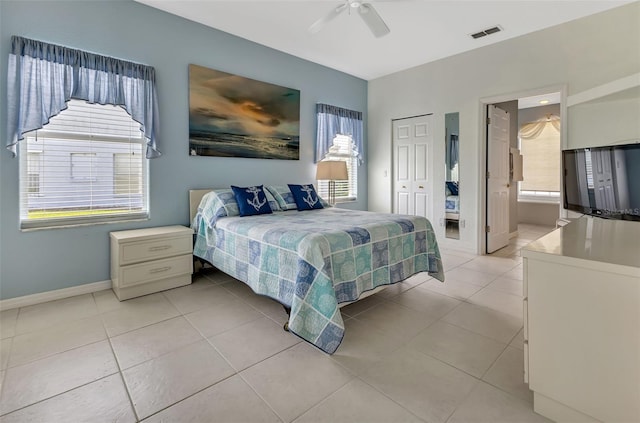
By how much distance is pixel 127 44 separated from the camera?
3125mm

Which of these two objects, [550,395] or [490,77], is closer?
[550,395]

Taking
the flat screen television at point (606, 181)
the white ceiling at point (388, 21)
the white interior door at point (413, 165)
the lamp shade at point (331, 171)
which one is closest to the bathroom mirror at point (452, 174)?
the white interior door at point (413, 165)

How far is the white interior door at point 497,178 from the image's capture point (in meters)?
4.59

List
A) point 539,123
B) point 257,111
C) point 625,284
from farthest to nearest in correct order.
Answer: point 539,123
point 257,111
point 625,284

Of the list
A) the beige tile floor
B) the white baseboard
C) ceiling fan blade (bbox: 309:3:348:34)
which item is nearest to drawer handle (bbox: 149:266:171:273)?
the beige tile floor

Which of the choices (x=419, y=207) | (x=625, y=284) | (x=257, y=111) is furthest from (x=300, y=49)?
(x=625, y=284)

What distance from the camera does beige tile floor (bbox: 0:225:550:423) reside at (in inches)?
59.2

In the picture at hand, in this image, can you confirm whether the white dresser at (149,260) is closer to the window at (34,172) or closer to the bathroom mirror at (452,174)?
the window at (34,172)

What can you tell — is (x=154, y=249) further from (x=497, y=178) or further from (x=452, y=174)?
(x=497, y=178)

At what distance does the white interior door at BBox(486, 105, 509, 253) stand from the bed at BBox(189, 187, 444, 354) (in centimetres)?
220

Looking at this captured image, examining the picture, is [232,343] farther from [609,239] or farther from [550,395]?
[609,239]

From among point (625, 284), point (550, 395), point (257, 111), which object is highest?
point (257, 111)

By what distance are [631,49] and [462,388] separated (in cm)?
393

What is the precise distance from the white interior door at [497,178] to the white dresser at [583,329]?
3.27m
